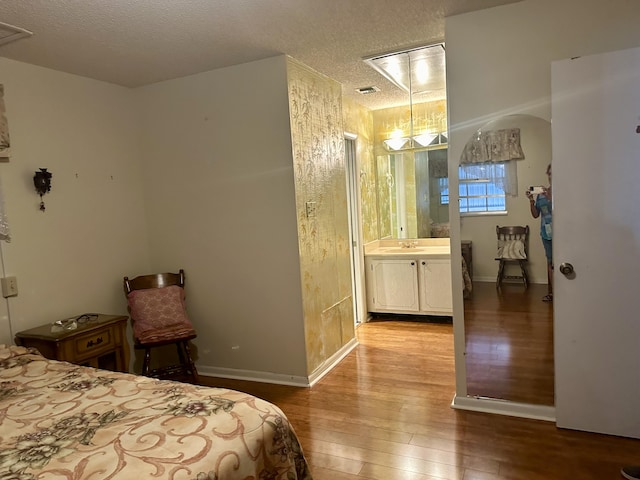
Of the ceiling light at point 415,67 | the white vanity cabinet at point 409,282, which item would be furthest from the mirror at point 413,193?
the ceiling light at point 415,67

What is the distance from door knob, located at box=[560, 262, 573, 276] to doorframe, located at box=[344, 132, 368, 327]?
2572mm

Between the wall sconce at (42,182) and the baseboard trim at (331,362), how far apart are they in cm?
229

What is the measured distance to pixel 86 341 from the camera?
2789 mm

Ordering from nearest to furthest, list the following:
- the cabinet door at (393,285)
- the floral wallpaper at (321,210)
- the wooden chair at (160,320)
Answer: the wooden chair at (160,320)
the floral wallpaper at (321,210)
the cabinet door at (393,285)

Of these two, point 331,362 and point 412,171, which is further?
point 412,171

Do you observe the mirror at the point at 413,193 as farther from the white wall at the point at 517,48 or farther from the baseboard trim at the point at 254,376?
the baseboard trim at the point at 254,376

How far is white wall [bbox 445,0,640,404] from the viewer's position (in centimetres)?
237

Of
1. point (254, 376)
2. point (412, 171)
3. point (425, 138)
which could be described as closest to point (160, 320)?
point (254, 376)

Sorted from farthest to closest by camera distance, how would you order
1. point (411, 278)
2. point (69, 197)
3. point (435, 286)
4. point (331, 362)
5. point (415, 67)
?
point (411, 278), point (435, 286), point (331, 362), point (415, 67), point (69, 197)

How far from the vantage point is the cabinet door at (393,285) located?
482cm

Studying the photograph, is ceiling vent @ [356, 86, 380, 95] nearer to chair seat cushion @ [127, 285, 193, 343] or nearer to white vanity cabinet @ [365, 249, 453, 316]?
white vanity cabinet @ [365, 249, 453, 316]

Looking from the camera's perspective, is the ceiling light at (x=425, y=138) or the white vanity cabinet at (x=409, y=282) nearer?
the white vanity cabinet at (x=409, y=282)

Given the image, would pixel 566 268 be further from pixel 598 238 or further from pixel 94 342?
pixel 94 342

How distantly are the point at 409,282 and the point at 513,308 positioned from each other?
208 cm
